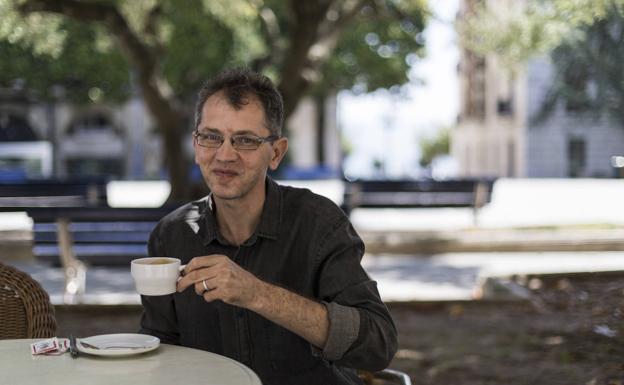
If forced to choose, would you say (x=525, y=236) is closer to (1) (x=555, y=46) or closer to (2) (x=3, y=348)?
(1) (x=555, y=46)

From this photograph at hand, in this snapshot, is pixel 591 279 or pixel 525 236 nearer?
pixel 591 279

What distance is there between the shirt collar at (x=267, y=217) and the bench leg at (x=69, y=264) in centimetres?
534

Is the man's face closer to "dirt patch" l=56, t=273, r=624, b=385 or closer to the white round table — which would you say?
the white round table

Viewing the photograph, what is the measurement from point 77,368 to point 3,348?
33 centimetres

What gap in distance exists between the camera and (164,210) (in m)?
7.94

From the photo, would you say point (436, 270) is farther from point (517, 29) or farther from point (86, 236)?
point (517, 29)

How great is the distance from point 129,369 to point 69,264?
5.97 metres

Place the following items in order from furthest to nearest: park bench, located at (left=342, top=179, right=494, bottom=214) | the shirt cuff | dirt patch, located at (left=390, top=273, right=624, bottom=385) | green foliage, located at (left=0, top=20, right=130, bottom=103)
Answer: park bench, located at (left=342, top=179, right=494, bottom=214) → green foliage, located at (left=0, top=20, right=130, bottom=103) → dirt patch, located at (left=390, top=273, right=624, bottom=385) → the shirt cuff

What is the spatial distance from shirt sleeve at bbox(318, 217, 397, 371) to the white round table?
0.31m

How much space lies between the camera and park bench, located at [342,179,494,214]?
44.4 ft

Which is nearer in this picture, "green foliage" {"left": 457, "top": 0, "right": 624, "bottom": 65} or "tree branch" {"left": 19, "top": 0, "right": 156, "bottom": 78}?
"tree branch" {"left": 19, "top": 0, "right": 156, "bottom": 78}

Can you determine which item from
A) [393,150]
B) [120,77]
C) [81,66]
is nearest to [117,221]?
[81,66]

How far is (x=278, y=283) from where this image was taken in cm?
250

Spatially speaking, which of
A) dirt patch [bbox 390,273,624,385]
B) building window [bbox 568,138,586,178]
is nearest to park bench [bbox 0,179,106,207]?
dirt patch [bbox 390,273,624,385]
